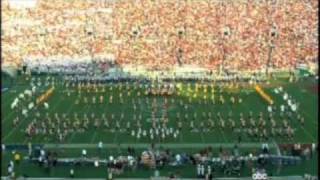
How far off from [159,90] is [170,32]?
71.3 feet

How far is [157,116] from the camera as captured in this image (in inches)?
1091

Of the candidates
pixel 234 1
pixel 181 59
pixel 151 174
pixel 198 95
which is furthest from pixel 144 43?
pixel 151 174

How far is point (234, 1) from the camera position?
60.7 m

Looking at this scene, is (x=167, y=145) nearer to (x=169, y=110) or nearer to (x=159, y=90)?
(x=169, y=110)

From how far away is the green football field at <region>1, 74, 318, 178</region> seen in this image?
1906 cm

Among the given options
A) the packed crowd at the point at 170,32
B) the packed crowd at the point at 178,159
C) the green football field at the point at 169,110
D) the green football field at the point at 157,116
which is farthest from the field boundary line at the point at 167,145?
the packed crowd at the point at 170,32

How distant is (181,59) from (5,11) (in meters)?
18.2

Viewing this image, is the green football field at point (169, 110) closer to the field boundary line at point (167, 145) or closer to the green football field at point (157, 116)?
the green football field at point (157, 116)

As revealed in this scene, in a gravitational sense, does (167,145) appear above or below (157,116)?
above

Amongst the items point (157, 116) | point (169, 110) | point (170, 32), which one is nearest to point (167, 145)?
point (157, 116)

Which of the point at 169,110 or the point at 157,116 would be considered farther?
the point at 169,110

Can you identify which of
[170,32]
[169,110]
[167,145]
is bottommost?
[169,110]

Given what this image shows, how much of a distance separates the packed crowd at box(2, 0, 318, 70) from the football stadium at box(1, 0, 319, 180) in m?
0.10

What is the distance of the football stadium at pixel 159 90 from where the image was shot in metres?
19.0
